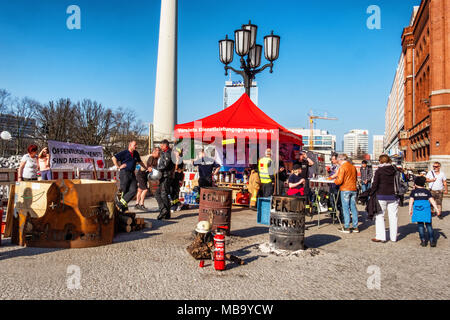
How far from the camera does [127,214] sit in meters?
7.88

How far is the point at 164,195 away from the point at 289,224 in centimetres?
400

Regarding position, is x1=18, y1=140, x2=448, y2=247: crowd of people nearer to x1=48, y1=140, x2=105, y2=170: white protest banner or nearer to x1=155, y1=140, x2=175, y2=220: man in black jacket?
x1=155, y1=140, x2=175, y2=220: man in black jacket

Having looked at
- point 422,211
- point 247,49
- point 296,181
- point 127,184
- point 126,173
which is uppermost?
point 247,49

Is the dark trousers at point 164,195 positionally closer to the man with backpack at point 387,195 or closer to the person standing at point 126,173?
the person standing at point 126,173

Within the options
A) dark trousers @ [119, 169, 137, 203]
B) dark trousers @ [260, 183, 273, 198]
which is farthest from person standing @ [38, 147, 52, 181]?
dark trousers @ [260, 183, 273, 198]

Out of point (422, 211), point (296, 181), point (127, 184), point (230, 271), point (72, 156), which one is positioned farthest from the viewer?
point (72, 156)

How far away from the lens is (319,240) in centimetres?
742

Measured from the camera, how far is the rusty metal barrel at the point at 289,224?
6.20m

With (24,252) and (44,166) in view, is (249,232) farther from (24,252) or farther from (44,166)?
(44,166)

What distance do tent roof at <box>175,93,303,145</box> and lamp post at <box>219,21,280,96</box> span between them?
2.85 feet

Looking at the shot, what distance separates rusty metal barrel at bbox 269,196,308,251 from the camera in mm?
6203

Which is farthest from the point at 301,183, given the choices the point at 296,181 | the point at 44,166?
the point at 44,166
